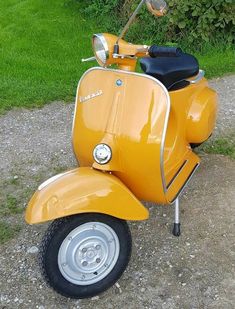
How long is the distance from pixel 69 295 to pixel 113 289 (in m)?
0.27

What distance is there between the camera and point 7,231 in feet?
9.97

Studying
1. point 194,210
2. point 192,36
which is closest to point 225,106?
point 192,36

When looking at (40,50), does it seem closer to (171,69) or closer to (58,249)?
(171,69)

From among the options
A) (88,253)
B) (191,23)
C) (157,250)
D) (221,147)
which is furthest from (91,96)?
(191,23)

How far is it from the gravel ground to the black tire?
8cm

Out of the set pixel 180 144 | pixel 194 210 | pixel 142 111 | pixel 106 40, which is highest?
pixel 106 40

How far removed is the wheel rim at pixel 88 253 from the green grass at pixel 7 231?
28.3 inches

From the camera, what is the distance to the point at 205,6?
18.0 feet

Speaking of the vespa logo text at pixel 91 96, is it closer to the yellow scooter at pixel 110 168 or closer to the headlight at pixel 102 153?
the yellow scooter at pixel 110 168

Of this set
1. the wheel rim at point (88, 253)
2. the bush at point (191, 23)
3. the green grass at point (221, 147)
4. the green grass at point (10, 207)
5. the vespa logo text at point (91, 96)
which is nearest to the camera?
the wheel rim at point (88, 253)

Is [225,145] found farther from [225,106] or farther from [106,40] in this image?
[106,40]

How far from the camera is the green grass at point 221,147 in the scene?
3.81 meters

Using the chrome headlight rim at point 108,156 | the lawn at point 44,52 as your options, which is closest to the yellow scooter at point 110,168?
the chrome headlight rim at point 108,156

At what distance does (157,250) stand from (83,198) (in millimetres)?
780
